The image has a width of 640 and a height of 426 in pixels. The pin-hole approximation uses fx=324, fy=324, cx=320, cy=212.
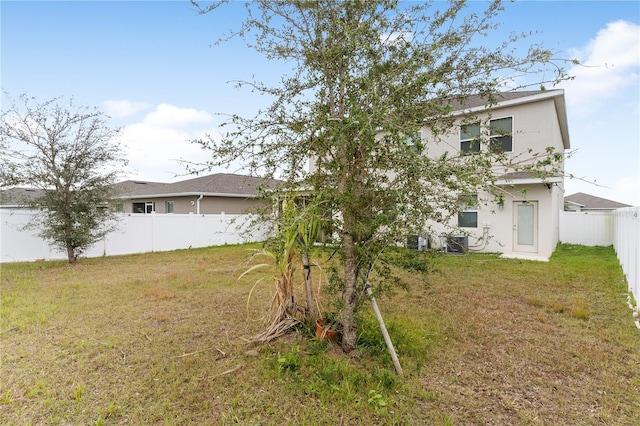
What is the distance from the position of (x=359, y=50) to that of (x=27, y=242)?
1217 centimetres

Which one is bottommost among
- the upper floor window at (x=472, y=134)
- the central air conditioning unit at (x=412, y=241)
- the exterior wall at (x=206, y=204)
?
the central air conditioning unit at (x=412, y=241)

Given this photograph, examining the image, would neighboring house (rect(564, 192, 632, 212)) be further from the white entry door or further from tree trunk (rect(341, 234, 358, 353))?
tree trunk (rect(341, 234, 358, 353))

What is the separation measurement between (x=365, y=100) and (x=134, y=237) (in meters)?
12.1

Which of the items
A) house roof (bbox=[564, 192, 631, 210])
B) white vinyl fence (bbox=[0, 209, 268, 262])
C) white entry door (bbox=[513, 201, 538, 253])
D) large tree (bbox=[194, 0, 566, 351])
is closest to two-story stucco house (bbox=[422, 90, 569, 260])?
white entry door (bbox=[513, 201, 538, 253])

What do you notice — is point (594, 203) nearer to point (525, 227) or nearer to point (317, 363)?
point (525, 227)

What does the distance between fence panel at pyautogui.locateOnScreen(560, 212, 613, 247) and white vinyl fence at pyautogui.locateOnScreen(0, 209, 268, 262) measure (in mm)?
12850

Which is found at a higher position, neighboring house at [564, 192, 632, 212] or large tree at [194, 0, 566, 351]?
large tree at [194, 0, 566, 351]

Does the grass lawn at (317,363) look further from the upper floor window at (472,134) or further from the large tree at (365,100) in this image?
the upper floor window at (472,134)

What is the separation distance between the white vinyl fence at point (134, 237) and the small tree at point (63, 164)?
583 mm

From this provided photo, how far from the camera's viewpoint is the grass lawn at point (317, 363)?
8.53 ft

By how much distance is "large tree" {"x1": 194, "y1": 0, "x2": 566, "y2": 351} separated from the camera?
8.87ft

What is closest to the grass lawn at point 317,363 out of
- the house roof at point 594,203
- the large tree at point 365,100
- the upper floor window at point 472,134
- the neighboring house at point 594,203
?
the large tree at point 365,100

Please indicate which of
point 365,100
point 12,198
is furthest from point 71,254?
point 365,100

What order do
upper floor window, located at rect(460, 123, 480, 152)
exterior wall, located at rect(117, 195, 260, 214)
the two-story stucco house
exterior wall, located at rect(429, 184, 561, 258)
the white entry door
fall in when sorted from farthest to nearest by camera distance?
exterior wall, located at rect(117, 195, 260, 214) < the white entry door < exterior wall, located at rect(429, 184, 561, 258) < the two-story stucco house < upper floor window, located at rect(460, 123, 480, 152)
